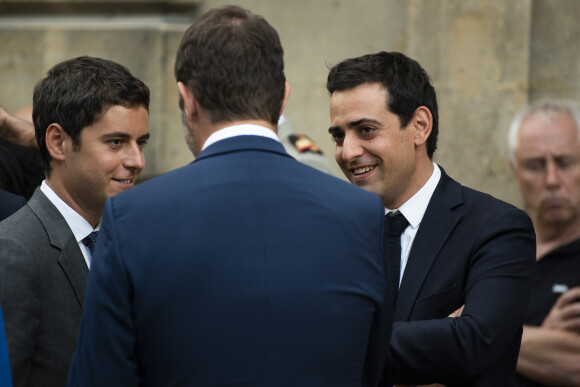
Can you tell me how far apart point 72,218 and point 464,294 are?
1178 millimetres

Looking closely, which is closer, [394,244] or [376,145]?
[394,244]

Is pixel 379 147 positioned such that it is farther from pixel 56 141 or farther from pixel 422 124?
pixel 56 141

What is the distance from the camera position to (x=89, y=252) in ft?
8.62

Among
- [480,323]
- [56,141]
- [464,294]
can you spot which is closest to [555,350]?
[464,294]

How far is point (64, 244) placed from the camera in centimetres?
249

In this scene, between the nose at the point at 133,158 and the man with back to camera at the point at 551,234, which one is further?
the man with back to camera at the point at 551,234

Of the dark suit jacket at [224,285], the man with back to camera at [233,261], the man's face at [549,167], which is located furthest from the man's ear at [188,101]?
the man's face at [549,167]

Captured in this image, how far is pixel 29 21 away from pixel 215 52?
158 inches

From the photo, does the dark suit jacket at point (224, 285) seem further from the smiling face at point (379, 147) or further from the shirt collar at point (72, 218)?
the smiling face at point (379, 147)

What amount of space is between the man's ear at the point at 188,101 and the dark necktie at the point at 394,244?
94 cm

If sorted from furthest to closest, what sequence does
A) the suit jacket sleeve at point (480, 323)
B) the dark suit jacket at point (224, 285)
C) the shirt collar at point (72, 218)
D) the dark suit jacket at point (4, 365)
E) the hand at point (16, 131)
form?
the hand at point (16, 131) < the shirt collar at point (72, 218) < the suit jacket sleeve at point (480, 323) < the dark suit jacket at point (4, 365) < the dark suit jacket at point (224, 285)

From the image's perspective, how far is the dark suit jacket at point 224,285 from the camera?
5.90ft

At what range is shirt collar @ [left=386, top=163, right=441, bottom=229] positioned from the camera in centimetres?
282

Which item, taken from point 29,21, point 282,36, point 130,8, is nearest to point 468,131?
point 282,36
